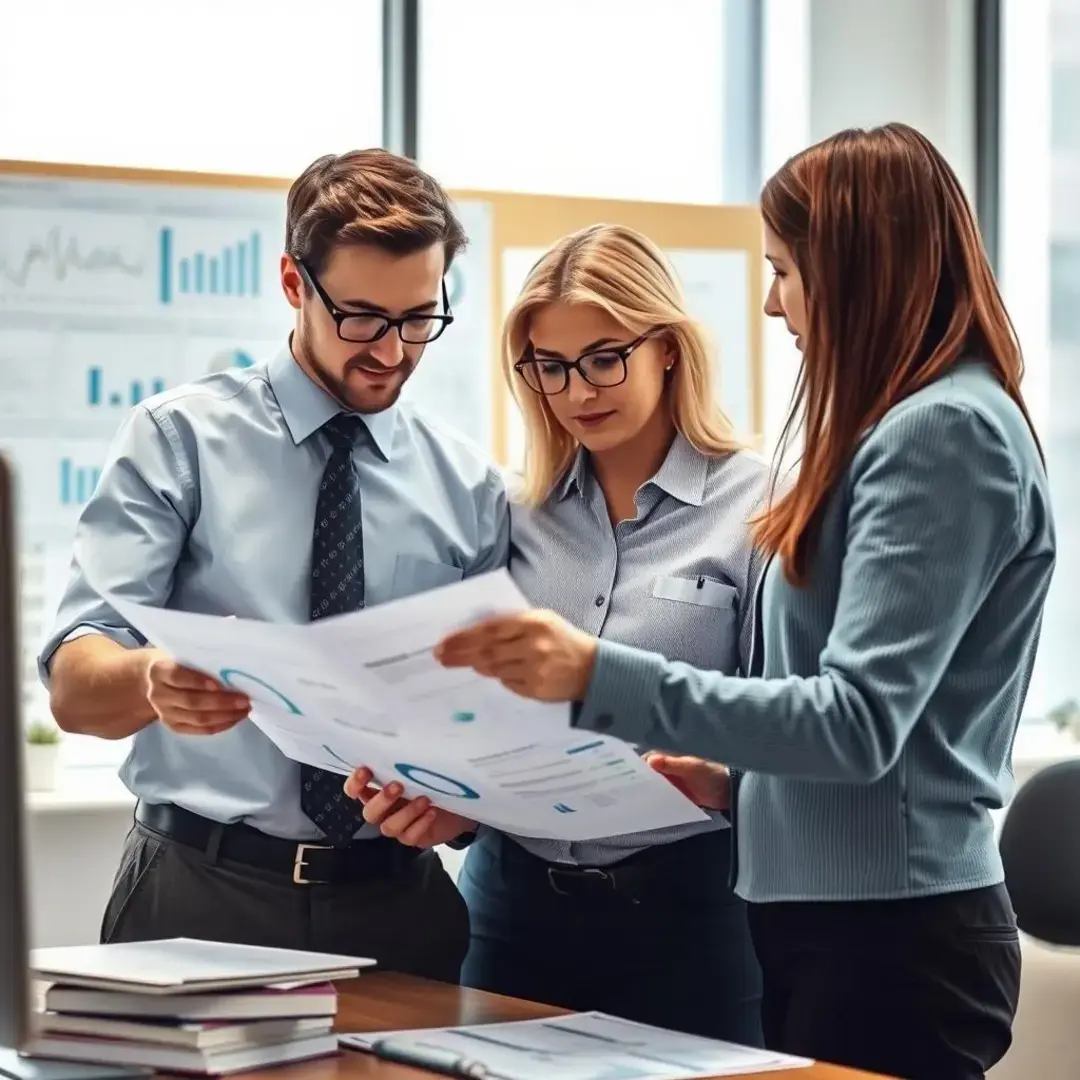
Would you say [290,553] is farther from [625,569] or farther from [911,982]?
[911,982]

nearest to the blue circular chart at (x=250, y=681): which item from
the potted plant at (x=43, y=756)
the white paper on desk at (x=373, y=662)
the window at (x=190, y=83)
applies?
the white paper on desk at (x=373, y=662)

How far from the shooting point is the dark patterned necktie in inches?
76.0

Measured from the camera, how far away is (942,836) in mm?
1507

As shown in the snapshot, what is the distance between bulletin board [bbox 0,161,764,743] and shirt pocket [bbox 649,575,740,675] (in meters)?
1.23

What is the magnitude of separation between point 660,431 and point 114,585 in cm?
75

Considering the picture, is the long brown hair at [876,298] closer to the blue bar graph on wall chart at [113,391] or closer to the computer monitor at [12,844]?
the computer monitor at [12,844]

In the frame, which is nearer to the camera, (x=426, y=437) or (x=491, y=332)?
(x=426, y=437)

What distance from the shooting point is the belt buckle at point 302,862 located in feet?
6.30

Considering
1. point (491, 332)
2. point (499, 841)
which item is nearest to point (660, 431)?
point (499, 841)

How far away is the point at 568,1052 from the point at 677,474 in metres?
0.87

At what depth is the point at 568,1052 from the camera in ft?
4.71

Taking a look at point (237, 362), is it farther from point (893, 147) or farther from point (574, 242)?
point (893, 147)

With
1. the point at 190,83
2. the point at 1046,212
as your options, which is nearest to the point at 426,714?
the point at 190,83

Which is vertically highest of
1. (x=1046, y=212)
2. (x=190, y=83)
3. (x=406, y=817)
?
(x=190, y=83)
